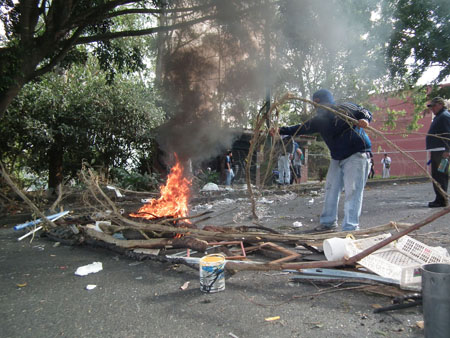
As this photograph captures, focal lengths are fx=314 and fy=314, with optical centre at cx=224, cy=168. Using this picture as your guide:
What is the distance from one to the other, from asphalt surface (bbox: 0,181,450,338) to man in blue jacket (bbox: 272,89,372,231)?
35.4 inches

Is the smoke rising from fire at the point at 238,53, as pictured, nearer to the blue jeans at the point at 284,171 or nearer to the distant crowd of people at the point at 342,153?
the distant crowd of people at the point at 342,153

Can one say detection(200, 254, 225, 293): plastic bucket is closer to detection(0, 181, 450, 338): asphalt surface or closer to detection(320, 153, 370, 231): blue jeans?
detection(0, 181, 450, 338): asphalt surface

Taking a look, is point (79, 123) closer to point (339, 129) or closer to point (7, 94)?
point (7, 94)

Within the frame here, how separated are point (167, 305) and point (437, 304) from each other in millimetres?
1730

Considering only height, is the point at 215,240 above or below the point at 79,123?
below

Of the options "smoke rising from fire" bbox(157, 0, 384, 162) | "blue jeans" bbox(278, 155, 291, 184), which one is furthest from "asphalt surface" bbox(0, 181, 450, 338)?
"blue jeans" bbox(278, 155, 291, 184)

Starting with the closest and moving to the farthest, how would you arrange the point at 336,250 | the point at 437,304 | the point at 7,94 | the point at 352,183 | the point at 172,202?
the point at 437,304 → the point at 336,250 → the point at 352,183 → the point at 172,202 → the point at 7,94

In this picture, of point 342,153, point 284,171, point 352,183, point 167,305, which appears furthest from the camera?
point 284,171

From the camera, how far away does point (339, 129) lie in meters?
4.28

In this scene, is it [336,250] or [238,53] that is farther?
[238,53]

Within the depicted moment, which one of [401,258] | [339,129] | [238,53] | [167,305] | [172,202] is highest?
[238,53]

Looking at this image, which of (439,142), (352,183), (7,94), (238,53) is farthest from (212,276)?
(7,94)

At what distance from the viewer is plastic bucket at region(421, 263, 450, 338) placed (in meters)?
1.59

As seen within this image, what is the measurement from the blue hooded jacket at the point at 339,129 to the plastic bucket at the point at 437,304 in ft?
8.33
